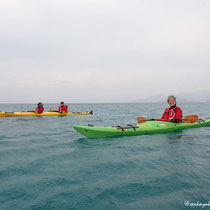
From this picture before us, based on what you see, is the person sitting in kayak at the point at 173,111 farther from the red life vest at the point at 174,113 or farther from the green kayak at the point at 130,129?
the green kayak at the point at 130,129

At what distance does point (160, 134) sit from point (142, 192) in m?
5.24

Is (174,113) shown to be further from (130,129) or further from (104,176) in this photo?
(104,176)

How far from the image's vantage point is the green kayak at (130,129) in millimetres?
6957

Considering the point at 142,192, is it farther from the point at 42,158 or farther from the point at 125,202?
→ the point at 42,158

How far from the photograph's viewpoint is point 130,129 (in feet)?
24.3

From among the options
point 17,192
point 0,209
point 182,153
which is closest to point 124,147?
point 182,153

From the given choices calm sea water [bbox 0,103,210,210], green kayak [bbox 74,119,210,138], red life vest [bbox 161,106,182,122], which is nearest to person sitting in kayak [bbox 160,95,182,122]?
red life vest [bbox 161,106,182,122]

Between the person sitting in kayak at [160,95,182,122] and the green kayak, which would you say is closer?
the green kayak

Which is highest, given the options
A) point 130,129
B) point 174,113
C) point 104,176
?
point 174,113

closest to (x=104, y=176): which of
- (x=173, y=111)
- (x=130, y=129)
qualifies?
(x=130, y=129)

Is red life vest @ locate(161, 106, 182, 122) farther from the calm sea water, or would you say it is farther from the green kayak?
the calm sea water

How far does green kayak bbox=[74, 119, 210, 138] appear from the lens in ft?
22.8

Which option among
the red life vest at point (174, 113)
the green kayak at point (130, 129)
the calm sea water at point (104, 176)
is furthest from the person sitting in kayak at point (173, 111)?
the calm sea water at point (104, 176)

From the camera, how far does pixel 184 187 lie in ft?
10.4
